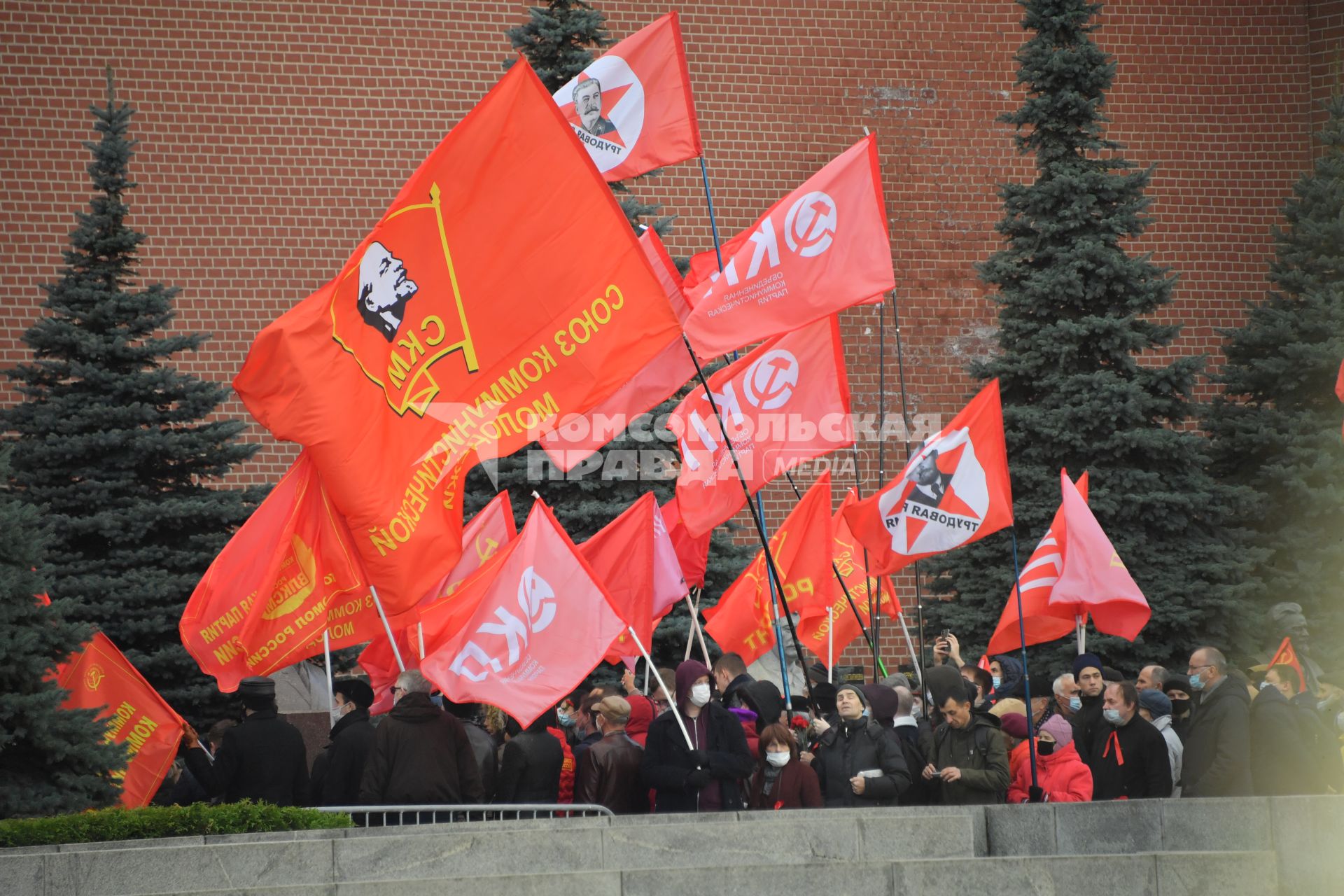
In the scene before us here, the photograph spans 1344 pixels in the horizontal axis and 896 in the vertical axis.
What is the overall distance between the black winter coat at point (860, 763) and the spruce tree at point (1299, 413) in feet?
25.3

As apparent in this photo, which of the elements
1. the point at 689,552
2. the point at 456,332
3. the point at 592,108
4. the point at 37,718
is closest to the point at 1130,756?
the point at 456,332

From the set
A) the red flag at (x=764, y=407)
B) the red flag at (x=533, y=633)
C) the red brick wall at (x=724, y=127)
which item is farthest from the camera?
the red brick wall at (x=724, y=127)

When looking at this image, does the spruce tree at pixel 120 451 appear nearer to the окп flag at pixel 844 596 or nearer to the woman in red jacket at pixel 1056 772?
the окп flag at pixel 844 596

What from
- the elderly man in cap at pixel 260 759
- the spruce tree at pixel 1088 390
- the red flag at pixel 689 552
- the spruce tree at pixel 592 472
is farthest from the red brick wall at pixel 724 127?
the elderly man in cap at pixel 260 759

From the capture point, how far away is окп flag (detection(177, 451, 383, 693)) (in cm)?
867

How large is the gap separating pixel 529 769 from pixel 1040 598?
3930 mm

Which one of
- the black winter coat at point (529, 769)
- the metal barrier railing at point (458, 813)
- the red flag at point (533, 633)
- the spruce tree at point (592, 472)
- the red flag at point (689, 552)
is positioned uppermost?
the spruce tree at point (592, 472)

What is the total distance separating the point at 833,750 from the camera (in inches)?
325

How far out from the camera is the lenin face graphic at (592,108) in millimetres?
10008

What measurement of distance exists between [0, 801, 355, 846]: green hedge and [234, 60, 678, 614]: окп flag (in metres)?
1.38

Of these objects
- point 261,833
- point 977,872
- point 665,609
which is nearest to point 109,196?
point 665,609

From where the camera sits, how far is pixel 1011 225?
15.5 m

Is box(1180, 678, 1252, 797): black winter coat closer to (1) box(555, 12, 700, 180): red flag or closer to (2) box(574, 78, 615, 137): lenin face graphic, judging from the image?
(1) box(555, 12, 700, 180): red flag

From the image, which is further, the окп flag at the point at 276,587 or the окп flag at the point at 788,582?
the окп flag at the point at 788,582
